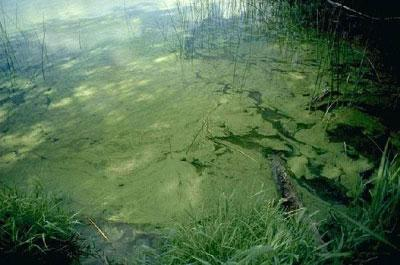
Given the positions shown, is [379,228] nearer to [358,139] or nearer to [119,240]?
[358,139]

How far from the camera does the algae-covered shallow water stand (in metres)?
1.85

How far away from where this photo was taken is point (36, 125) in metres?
2.46

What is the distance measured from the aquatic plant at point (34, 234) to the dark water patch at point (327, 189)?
1.11 metres

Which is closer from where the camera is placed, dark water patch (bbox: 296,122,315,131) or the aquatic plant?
the aquatic plant

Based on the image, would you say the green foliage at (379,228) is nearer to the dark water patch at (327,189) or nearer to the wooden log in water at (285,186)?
the wooden log in water at (285,186)

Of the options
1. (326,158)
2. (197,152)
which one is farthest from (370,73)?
(197,152)

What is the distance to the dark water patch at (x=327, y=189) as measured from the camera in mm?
1720

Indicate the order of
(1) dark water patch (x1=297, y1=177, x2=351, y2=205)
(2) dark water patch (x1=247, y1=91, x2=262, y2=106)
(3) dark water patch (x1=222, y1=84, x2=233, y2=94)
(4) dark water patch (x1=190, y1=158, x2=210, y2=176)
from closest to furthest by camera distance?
1. (1) dark water patch (x1=297, y1=177, x2=351, y2=205)
2. (4) dark water patch (x1=190, y1=158, x2=210, y2=176)
3. (2) dark water patch (x1=247, y1=91, x2=262, y2=106)
4. (3) dark water patch (x1=222, y1=84, x2=233, y2=94)

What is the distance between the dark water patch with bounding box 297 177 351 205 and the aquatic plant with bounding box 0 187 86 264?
111 centimetres

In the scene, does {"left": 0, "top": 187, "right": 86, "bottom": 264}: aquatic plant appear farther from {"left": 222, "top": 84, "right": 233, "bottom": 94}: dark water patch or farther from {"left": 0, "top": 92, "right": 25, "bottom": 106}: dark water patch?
{"left": 222, "top": 84, "right": 233, "bottom": 94}: dark water patch

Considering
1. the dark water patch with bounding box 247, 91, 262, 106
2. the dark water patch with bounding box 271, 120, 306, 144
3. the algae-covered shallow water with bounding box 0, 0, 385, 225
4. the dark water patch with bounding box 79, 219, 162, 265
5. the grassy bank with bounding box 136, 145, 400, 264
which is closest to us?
the grassy bank with bounding box 136, 145, 400, 264

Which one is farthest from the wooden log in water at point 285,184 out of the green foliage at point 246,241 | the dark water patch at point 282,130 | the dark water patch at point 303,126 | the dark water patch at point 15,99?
the dark water patch at point 15,99

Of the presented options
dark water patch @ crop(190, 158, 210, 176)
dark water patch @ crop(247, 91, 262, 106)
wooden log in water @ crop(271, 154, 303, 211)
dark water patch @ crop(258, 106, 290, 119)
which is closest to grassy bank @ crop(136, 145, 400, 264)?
wooden log in water @ crop(271, 154, 303, 211)

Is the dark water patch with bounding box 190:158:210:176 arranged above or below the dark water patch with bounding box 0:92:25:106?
below
